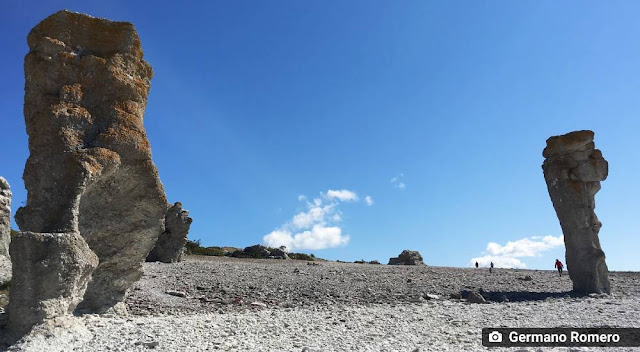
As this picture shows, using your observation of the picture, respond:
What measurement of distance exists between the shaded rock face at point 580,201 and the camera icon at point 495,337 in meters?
10.7

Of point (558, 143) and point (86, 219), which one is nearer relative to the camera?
point (86, 219)

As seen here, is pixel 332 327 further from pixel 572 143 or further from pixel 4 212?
pixel 572 143

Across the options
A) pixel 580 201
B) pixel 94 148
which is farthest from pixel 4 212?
pixel 580 201

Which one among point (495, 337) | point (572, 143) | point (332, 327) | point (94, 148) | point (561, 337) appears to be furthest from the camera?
point (572, 143)

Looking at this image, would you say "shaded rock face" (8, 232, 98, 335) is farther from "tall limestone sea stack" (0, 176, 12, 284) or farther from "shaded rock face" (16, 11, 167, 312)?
"tall limestone sea stack" (0, 176, 12, 284)

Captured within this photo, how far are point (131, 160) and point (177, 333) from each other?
384cm

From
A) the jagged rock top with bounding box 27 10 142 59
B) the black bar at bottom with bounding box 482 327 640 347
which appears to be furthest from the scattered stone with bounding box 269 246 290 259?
the black bar at bottom with bounding box 482 327 640 347

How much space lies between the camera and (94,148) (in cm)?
881

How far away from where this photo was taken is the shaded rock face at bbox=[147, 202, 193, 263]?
2191 cm

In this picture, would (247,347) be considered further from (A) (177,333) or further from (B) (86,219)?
(B) (86,219)

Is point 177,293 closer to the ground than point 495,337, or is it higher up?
closer to the ground

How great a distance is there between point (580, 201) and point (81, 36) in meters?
17.7

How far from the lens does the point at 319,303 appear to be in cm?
1281

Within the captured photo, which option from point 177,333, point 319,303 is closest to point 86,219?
point 177,333
